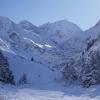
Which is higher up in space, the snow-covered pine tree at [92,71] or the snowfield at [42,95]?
the snow-covered pine tree at [92,71]

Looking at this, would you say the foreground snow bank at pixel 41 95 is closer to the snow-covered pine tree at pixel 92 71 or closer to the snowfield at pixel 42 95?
the snowfield at pixel 42 95

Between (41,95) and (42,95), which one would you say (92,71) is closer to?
(42,95)

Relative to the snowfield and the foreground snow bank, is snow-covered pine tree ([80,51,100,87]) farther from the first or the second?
the foreground snow bank

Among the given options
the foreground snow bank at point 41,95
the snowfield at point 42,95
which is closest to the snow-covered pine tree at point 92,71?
the snowfield at point 42,95

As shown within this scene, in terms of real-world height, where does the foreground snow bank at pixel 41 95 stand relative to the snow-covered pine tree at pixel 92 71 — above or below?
below

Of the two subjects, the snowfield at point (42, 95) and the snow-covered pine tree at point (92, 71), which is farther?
the snow-covered pine tree at point (92, 71)

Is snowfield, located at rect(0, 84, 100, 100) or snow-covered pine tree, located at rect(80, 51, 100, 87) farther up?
snow-covered pine tree, located at rect(80, 51, 100, 87)

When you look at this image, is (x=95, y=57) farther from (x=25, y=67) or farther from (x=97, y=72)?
(x=25, y=67)

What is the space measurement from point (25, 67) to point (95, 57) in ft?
400

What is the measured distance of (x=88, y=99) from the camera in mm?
34250

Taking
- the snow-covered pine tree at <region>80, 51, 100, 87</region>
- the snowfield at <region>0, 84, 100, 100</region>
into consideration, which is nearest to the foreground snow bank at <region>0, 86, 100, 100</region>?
the snowfield at <region>0, 84, 100, 100</region>

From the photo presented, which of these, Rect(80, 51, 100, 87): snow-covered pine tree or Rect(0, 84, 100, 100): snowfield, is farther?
Rect(80, 51, 100, 87): snow-covered pine tree

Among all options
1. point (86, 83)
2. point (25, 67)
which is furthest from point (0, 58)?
point (25, 67)

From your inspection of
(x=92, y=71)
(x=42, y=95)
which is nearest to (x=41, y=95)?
(x=42, y=95)
